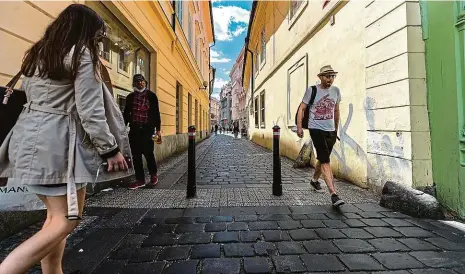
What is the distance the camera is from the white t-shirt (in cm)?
385

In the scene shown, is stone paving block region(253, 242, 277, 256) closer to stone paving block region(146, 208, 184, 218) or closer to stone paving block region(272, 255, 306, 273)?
stone paving block region(272, 255, 306, 273)

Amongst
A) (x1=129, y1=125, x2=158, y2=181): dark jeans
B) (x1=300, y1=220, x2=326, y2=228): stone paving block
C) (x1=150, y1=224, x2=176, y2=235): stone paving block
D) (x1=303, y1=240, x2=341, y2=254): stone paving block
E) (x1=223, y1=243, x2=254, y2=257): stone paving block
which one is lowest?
(x1=223, y1=243, x2=254, y2=257): stone paving block

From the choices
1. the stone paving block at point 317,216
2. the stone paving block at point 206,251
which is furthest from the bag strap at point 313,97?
the stone paving block at point 206,251

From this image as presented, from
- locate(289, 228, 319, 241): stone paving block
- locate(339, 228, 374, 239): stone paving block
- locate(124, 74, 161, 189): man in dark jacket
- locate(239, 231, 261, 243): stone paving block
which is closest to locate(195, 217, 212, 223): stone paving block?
locate(239, 231, 261, 243): stone paving block

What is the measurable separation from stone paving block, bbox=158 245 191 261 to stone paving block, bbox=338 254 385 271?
1.20m

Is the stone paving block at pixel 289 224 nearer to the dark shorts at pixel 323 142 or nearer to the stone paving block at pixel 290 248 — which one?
the stone paving block at pixel 290 248

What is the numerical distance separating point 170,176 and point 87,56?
4375mm

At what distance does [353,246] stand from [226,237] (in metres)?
1.08

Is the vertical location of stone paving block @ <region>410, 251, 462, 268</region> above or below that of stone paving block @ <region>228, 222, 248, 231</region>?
below

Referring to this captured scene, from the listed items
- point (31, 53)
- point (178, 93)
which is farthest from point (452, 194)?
Result: point (178, 93)

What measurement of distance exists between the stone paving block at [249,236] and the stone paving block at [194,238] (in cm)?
30

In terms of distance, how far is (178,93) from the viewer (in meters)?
11.8

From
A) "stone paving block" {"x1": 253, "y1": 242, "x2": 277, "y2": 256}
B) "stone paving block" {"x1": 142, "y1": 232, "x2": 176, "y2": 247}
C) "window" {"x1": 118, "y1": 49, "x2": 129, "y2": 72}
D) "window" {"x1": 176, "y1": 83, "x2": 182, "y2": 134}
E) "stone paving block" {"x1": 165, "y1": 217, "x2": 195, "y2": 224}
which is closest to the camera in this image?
"stone paving block" {"x1": 253, "y1": 242, "x2": 277, "y2": 256}

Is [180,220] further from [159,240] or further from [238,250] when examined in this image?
[238,250]
